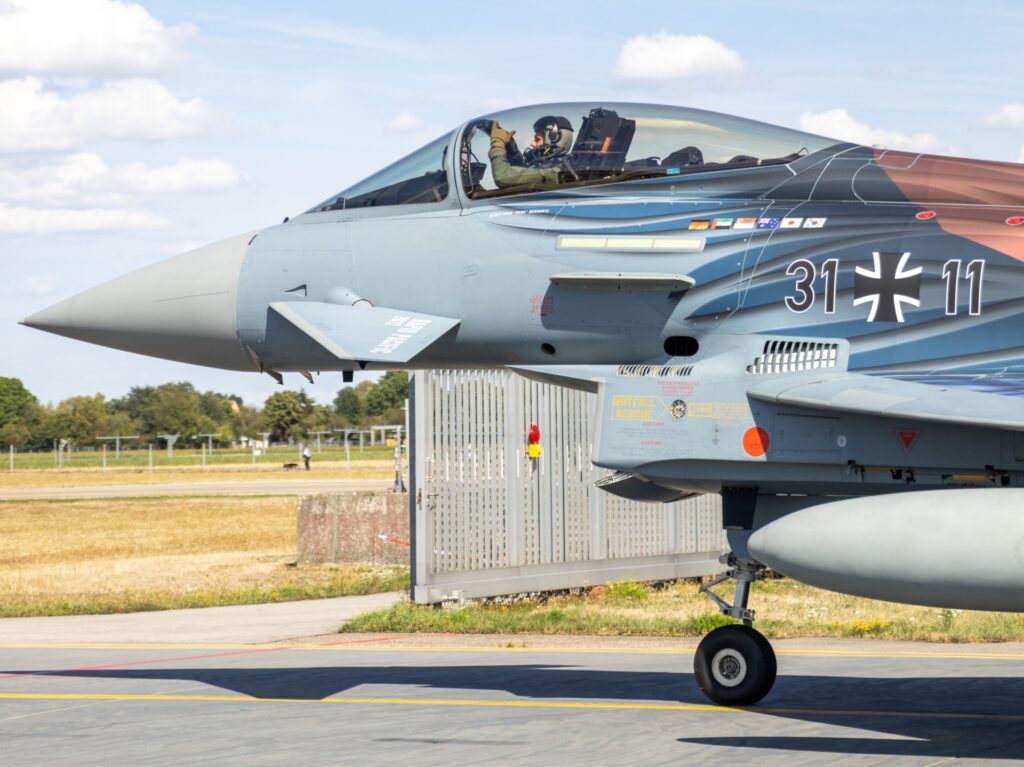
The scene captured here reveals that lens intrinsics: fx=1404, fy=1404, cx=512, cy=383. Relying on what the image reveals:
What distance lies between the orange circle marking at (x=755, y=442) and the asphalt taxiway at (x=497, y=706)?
6.09 feet

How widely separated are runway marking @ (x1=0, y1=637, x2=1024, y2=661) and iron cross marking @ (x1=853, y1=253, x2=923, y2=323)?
183 inches

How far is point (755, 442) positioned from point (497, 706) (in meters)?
2.85

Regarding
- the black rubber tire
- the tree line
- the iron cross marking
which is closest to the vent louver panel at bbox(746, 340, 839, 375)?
the iron cross marking

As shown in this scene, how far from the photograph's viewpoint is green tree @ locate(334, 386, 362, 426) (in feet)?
531

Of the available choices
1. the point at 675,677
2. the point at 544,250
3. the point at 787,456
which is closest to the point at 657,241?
the point at 544,250

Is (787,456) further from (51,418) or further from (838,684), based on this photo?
(51,418)

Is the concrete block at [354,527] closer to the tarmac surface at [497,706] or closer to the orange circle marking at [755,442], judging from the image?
the tarmac surface at [497,706]

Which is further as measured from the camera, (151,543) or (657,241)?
(151,543)

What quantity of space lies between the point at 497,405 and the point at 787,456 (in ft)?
26.8

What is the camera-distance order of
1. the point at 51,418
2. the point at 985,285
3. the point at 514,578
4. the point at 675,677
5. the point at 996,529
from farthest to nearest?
the point at 51,418, the point at 514,578, the point at 675,677, the point at 985,285, the point at 996,529

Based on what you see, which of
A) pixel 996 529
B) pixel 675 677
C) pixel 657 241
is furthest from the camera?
pixel 675 677

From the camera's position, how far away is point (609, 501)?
1891 centimetres

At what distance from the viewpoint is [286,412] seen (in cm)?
13162

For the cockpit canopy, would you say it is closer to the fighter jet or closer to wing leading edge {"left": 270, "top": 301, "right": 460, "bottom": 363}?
the fighter jet
